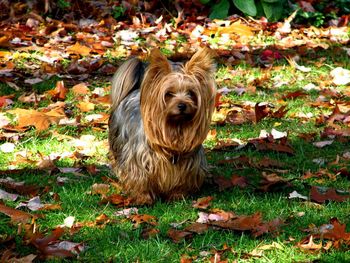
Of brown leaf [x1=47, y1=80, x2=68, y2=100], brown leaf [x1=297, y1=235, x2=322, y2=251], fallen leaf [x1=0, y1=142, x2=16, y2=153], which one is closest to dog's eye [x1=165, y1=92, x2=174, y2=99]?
brown leaf [x1=297, y1=235, x2=322, y2=251]

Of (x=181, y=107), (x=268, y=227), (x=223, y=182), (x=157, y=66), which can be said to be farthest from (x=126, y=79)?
(x=268, y=227)

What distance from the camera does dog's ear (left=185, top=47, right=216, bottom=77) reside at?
18.8 feet

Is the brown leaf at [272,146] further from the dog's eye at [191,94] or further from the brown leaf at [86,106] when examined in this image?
the brown leaf at [86,106]

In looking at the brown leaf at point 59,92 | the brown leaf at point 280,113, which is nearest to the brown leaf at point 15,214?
the brown leaf at point 59,92

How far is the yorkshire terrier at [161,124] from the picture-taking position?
18.6 feet

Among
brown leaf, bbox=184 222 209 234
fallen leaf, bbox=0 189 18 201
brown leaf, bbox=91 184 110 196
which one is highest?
brown leaf, bbox=184 222 209 234

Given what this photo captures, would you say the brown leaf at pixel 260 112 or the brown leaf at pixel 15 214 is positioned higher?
the brown leaf at pixel 15 214

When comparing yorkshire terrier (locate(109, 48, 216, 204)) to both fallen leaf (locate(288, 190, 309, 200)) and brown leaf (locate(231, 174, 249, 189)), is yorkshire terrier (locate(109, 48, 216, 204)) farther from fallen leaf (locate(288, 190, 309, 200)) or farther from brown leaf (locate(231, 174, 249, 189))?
fallen leaf (locate(288, 190, 309, 200))

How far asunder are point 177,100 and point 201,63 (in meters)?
0.32

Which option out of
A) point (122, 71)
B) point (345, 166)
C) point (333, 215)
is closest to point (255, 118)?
point (345, 166)

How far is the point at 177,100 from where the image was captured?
18.5 ft

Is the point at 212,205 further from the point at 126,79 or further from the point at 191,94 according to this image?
the point at 126,79

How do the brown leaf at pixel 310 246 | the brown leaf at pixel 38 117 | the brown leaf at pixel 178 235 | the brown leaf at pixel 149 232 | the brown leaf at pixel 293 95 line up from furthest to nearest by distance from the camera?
the brown leaf at pixel 293 95 → the brown leaf at pixel 38 117 → the brown leaf at pixel 149 232 → the brown leaf at pixel 178 235 → the brown leaf at pixel 310 246

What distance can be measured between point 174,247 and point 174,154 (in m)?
1.07
